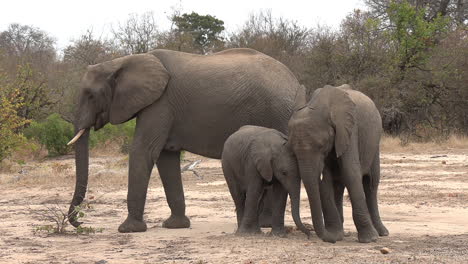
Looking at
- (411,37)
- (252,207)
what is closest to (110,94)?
(252,207)

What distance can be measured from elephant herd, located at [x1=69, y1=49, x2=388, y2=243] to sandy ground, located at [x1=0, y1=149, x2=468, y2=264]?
1.35ft

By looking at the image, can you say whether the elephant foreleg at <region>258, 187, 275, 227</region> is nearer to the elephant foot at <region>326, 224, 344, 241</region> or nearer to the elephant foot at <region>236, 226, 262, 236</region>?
the elephant foot at <region>236, 226, 262, 236</region>

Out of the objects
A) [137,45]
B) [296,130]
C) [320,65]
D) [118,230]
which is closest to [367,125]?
[296,130]

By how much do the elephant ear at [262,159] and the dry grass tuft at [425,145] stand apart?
44.6ft

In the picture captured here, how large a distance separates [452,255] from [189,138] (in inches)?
145

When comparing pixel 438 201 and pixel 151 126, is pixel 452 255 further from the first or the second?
pixel 438 201

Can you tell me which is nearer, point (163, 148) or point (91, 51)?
point (163, 148)

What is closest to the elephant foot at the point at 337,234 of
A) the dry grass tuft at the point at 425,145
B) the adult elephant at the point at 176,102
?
the adult elephant at the point at 176,102

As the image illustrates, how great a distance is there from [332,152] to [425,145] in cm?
1479

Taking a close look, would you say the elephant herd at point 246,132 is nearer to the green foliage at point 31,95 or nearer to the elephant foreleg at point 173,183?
the elephant foreleg at point 173,183

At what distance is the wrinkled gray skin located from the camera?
7695 mm

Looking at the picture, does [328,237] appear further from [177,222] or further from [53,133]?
[53,133]

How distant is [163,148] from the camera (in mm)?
9633

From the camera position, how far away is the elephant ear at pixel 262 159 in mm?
8094
